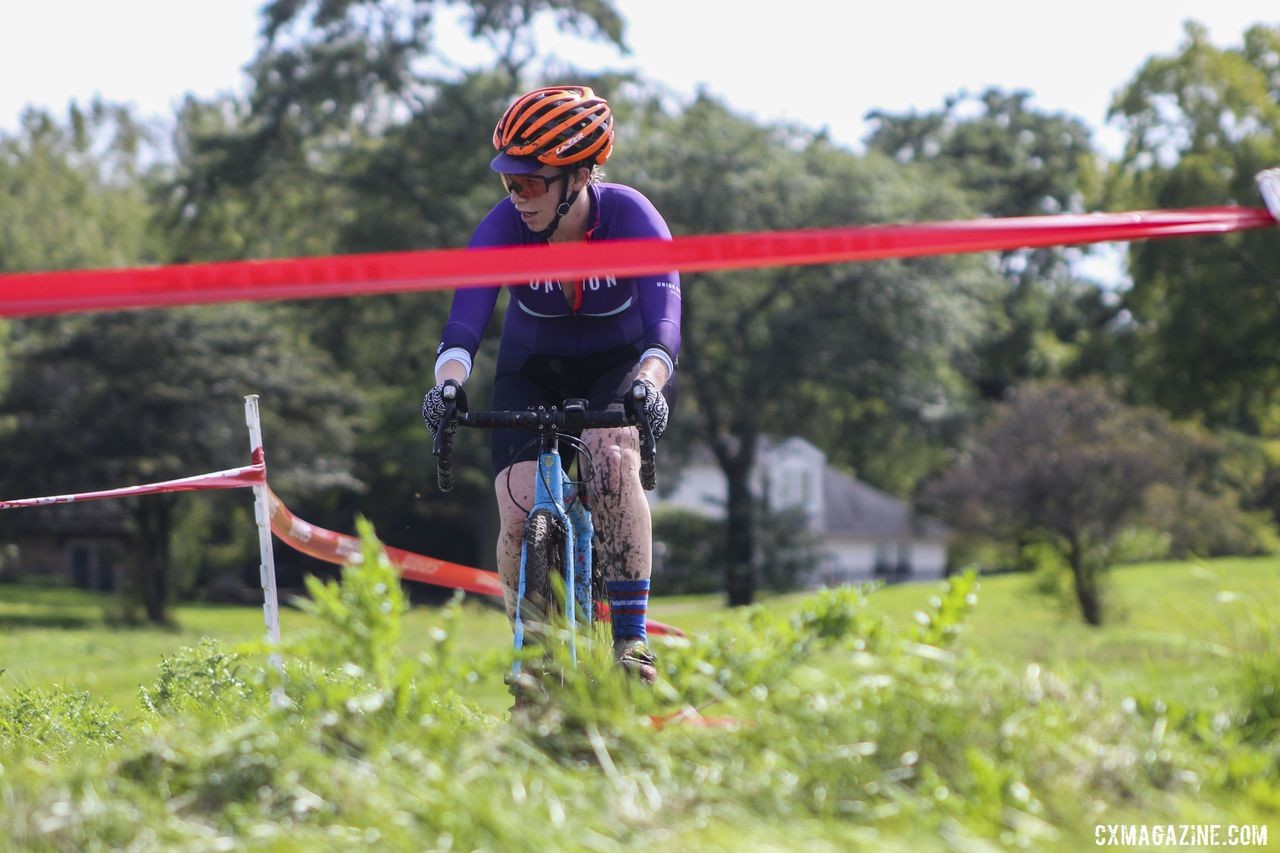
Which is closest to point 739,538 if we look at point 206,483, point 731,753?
point 206,483

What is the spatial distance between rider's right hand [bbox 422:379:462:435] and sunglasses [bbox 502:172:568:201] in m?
0.81

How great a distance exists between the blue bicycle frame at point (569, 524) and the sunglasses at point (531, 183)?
0.97m

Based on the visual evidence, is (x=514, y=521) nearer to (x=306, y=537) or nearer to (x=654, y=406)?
(x=654, y=406)

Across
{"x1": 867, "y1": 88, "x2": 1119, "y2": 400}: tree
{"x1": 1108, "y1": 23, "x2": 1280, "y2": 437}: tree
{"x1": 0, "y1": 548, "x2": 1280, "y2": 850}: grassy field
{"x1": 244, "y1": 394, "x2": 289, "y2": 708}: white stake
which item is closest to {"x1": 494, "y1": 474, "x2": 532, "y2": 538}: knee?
{"x1": 244, "y1": 394, "x2": 289, "y2": 708}: white stake

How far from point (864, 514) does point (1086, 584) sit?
45565 mm

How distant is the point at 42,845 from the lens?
2.83m

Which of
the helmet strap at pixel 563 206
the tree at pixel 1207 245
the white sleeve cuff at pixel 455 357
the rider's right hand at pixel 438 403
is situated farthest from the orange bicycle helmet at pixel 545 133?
the tree at pixel 1207 245

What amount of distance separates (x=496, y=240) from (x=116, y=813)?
3.00m

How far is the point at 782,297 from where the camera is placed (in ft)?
142

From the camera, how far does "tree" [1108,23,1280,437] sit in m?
36.0

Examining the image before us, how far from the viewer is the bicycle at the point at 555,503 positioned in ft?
15.5

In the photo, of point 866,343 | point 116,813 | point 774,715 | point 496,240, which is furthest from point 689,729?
point 866,343

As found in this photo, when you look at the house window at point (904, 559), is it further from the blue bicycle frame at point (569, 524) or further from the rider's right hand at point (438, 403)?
the rider's right hand at point (438, 403)

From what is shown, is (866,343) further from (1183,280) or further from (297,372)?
(297,372)
